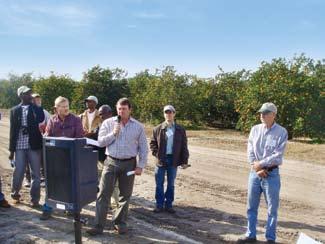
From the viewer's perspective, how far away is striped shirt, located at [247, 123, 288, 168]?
6.34 metres

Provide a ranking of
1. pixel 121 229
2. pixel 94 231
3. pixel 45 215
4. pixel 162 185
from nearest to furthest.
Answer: pixel 94 231 → pixel 121 229 → pixel 45 215 → pixel 162 185

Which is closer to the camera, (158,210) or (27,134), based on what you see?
(27,134)

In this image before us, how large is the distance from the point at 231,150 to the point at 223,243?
10556 millimetres

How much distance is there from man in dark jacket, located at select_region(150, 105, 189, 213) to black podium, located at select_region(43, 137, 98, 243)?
3.18 metres

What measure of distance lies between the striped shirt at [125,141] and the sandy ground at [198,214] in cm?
116

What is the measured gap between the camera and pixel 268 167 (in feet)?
20.9

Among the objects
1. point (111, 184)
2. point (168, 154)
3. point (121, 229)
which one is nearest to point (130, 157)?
point (111, 184)

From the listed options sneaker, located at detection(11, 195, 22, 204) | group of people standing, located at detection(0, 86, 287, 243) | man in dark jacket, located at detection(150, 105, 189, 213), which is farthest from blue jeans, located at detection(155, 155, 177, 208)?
sneaker, located at detection(11, 195, 22, 204)

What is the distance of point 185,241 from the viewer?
6516mm

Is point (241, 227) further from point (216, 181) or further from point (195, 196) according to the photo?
point (216, 181)

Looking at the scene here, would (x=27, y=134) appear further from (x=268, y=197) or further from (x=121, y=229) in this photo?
(x=268, y=197)

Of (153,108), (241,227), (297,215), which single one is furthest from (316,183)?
(153,108)

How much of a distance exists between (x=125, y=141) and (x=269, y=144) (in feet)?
6.60

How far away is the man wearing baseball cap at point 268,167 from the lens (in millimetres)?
6352
